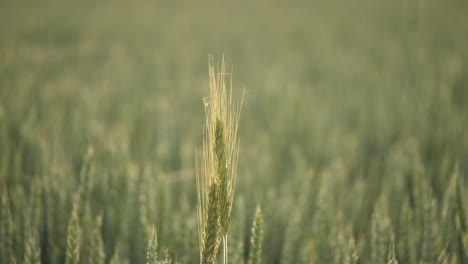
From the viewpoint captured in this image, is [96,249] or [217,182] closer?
[217,182]

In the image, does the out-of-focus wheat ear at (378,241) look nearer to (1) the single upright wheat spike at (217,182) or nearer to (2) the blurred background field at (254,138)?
(2) the blurred background field at (254,138)

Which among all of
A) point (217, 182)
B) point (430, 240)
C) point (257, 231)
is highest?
point (217, 182)

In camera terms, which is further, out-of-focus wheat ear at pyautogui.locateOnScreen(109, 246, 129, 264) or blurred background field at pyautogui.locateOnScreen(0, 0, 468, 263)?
blurred background field at pyautogui.locateOnScreen(0, 0, 468, 263)

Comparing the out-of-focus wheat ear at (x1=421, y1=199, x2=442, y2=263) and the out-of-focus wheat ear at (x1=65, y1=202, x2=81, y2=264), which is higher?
the out-of-focus wheat ear at (x1=65, y1=202, x2=81, y2=264)

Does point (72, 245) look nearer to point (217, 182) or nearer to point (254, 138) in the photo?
point (217, 182)

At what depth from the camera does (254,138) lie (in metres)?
1.91

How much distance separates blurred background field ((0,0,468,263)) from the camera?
1021mm

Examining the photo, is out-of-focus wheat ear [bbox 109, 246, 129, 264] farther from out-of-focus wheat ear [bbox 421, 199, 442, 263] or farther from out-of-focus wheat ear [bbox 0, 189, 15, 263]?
out-of-focus wheat ear [bbox 421, 199, 442, 263]

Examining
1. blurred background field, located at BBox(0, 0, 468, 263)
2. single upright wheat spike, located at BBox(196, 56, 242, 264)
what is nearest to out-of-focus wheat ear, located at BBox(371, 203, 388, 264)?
blurred background field, located at BBox(0, 0, 468, 263)

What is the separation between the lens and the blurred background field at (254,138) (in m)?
1.02

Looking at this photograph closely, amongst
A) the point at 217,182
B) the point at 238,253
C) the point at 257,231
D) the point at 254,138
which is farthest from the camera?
the point at 254,138

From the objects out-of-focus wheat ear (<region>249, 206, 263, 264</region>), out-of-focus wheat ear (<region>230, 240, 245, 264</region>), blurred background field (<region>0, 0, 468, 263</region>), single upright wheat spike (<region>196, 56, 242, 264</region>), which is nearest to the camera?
single upright wheat spike (<region>196, 56, 242, 264</region>)

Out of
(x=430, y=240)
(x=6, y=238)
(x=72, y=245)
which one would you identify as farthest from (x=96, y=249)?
(x=430, y=240)

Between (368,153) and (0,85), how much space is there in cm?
219
